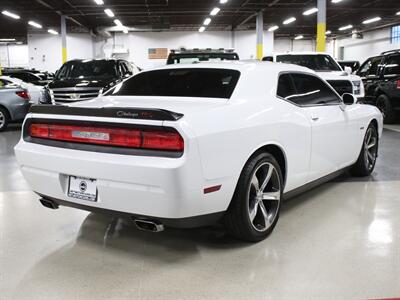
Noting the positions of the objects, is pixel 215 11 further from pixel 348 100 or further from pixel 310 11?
pixel 348 100

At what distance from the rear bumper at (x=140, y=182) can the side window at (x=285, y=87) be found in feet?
3.77

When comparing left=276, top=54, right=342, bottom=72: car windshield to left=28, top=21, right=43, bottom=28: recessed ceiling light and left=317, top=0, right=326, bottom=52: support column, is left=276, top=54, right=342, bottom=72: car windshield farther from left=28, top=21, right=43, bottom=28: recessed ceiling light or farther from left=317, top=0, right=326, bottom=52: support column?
left=28, top=21, right=43, bottom=28: recessed ceiling light

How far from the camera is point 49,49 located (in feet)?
101

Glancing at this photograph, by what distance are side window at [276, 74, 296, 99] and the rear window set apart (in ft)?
1.35

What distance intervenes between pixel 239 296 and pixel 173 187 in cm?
73

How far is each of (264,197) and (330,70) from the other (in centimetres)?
712

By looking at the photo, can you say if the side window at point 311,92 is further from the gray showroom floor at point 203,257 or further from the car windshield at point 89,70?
the car windshield at point 89,70

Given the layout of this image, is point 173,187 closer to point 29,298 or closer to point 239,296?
point 239,296

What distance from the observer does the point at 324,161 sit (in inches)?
157

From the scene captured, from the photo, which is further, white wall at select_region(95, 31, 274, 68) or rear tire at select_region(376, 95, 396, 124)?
white wall at select_region(95, 31, 274, 68)

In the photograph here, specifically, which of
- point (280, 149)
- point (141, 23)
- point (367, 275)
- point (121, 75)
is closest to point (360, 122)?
point (280, 149)

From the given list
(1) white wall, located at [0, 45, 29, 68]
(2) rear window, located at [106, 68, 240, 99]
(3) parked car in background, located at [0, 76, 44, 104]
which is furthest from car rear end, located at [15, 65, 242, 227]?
(1) white wall, located at [0, 45, 29, 68]

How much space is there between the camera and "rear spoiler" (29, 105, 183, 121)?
2.56 meters

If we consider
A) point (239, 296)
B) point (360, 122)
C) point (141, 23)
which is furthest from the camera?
point (141, 23)
